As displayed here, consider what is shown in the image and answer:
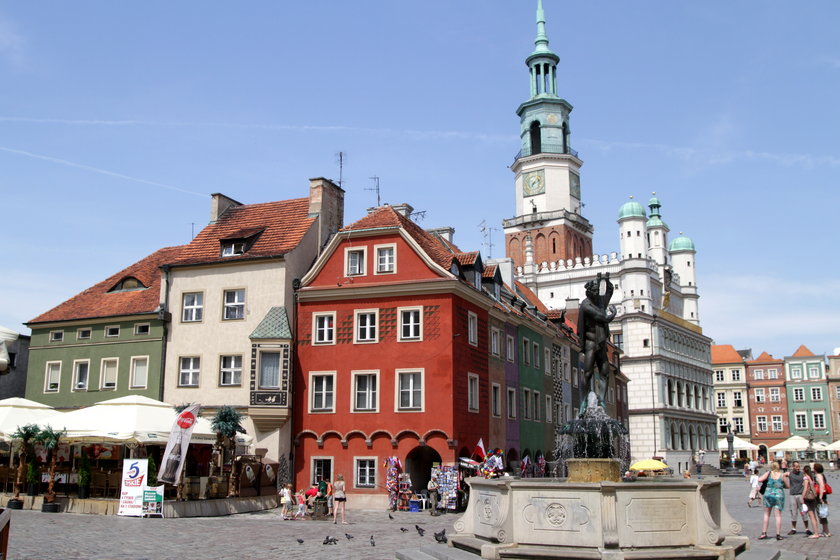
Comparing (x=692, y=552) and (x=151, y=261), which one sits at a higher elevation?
(x=151, y=261)

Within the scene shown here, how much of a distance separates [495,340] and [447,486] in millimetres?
9259

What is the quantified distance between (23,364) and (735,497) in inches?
1412

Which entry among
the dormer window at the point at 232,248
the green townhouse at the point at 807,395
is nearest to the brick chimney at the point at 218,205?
the dormer window at the point at 232,248

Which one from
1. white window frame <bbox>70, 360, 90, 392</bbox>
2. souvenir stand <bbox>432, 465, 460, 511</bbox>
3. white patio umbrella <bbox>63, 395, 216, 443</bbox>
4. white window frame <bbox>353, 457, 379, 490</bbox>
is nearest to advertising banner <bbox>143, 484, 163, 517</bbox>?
white patio umbrella <bbox>63, 395, 216, 443</bbox>

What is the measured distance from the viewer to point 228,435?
29.0 metres

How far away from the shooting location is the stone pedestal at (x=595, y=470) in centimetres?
1702

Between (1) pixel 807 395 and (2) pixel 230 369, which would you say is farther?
(1) pixel 807 395

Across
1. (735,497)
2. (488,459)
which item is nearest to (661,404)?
(735,497)

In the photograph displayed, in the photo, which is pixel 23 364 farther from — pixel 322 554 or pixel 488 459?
pixel 322 554

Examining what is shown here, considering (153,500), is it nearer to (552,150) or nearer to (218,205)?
(218,205)

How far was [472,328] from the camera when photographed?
1391 inches

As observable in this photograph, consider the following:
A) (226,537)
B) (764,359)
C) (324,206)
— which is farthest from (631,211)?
(226,537)

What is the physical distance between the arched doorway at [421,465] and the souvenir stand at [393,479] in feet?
9.72

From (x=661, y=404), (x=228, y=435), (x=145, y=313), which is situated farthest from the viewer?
(x=661, y=404)
